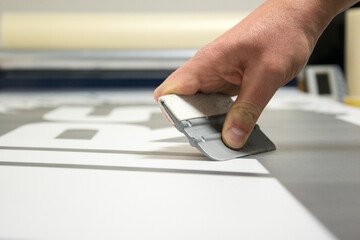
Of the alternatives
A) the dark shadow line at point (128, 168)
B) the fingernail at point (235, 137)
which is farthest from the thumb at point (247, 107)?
the dark shadow line at point (128, 168)

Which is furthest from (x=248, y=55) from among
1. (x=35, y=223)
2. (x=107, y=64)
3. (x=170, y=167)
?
(x=107, y=64)

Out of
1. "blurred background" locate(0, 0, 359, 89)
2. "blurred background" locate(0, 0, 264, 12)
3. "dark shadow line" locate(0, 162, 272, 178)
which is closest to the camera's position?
"dark shadow line" locate(0, 162, 272, 178)

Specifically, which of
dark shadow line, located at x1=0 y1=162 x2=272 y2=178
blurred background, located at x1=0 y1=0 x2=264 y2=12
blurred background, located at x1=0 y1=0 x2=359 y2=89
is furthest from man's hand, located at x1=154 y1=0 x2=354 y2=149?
blurred background, located at x1=0 y1=0 x2=264 y2=12

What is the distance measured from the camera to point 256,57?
38.9 inches

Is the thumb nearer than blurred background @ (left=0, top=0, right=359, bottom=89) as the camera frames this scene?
Yes

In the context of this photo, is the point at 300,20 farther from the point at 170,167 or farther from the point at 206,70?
the point at 170,167

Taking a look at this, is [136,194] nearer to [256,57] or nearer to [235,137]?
[235,137]

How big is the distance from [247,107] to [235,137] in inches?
2.8

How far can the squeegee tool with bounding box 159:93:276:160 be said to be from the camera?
968 mm

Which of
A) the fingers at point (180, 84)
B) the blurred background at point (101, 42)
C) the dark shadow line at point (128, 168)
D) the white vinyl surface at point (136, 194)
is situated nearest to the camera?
the white vinyl surface at point (136, 194)

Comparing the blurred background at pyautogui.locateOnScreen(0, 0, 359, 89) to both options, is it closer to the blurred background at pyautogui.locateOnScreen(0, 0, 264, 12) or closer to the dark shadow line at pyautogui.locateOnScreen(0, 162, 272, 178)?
the blurred background at pyautogui.locateOnScreen(0, 0, 264, 12)

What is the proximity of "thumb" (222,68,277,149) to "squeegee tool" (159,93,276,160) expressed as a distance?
0.04 m

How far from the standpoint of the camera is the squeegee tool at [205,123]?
3.18 feet

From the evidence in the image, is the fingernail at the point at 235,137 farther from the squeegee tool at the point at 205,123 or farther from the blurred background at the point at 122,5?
the blurred background at the point at 122,5
